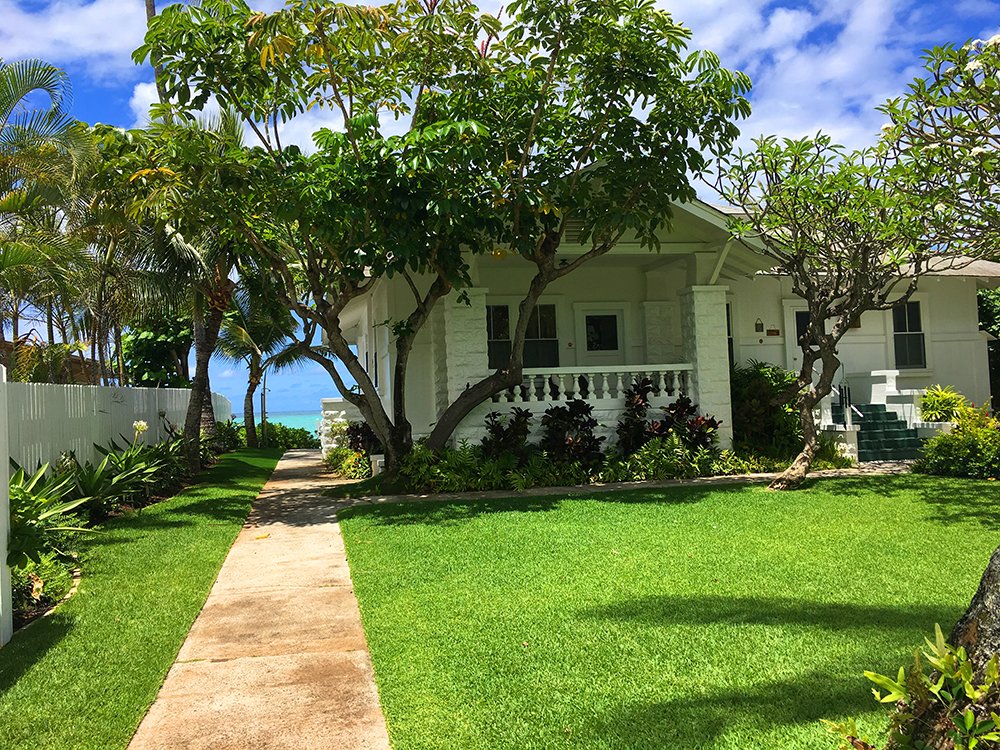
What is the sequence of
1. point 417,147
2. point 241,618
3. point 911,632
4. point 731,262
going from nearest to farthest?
point 911,632 < point 241,618 < point 417,147 < point 731,262

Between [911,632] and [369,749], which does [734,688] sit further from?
[369,749]

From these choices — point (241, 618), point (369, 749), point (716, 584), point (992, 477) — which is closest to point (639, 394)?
point (992, 477)

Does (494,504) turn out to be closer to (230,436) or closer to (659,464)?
(659,464)

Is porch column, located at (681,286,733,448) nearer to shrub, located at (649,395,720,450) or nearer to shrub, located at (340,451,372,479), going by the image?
shrub, located at (649,395,720,450)

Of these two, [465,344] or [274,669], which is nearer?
[274,669]

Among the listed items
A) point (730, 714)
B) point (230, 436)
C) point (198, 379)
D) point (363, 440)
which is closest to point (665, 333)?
point (363, 440)

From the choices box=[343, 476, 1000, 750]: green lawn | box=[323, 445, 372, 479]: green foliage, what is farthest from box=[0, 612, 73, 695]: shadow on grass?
box=[323, 445, 372, 479]: green foliage

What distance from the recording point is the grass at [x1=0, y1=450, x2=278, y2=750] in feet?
14.5

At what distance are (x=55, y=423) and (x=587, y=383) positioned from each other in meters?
8.85

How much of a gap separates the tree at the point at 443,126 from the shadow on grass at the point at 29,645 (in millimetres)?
6542

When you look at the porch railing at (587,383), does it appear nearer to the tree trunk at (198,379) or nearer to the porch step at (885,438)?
the porch step at (885,438)

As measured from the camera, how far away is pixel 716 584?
711cm

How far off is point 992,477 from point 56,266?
49.9ft

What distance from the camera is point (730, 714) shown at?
430 cm
